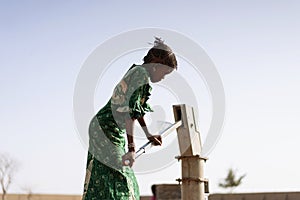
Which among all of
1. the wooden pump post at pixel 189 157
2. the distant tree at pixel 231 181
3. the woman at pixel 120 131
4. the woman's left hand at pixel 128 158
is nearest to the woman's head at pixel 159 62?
the woman at pixel 120 131

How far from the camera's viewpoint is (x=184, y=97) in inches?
236

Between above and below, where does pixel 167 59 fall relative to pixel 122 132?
above

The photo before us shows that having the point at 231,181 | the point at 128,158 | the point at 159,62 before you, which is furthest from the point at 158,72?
the point at 231,181

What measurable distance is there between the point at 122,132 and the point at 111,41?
0.92 m

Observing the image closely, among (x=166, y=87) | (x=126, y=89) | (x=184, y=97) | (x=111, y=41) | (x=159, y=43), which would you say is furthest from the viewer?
(x=184, y=97)

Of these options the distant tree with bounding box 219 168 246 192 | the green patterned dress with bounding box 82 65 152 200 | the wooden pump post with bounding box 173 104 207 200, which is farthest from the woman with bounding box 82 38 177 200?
the distant tree with bounding box 219 168 246 192

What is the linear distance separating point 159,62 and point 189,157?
2733mm

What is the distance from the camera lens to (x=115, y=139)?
3693 mm

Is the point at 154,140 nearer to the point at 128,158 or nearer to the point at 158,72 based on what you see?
the point at 128,158

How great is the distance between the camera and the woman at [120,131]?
3.60 meters

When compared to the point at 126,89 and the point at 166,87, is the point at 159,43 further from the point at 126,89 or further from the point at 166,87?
the point at 166,87

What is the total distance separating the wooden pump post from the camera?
613 cm

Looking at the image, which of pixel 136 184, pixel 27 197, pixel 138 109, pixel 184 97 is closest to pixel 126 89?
pixel 138 109

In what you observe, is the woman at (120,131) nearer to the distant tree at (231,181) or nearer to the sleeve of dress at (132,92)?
the sleeve of dress at (132,92)
